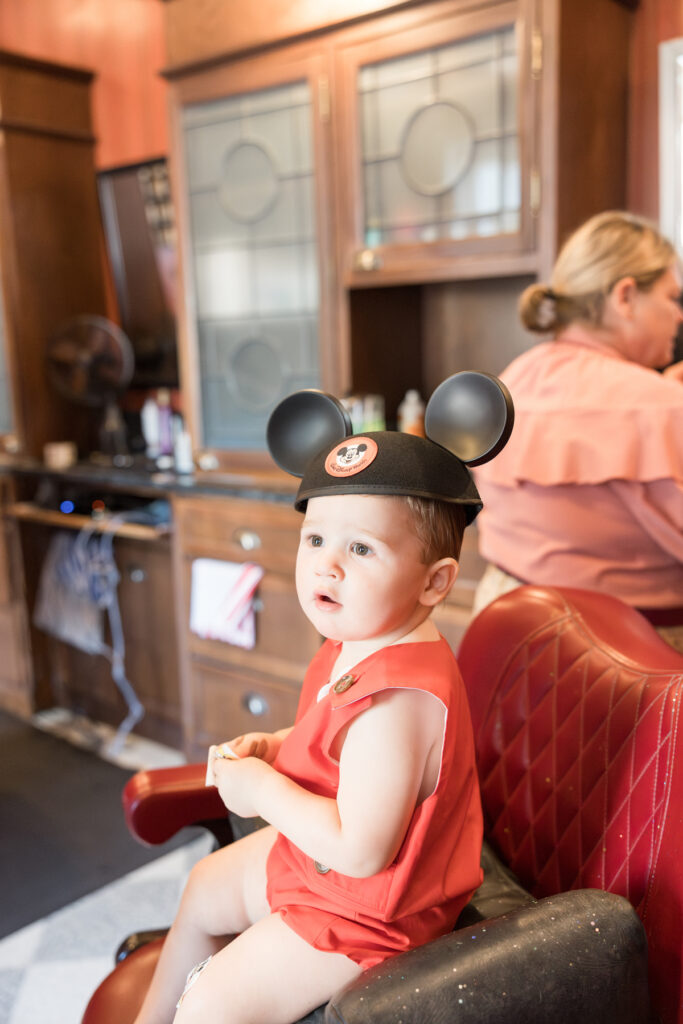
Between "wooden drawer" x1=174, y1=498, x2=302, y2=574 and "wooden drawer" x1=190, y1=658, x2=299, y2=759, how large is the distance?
0.38 m

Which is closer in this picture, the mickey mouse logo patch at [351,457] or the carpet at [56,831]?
the mickey mouse logo patch at [351,457]

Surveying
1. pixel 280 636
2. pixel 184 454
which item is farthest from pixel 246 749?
pixel 184 454

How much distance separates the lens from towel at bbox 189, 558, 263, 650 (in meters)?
2.68

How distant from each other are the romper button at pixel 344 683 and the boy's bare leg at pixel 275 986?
264 mm

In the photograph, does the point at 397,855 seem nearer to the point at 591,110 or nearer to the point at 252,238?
the point at 591,110

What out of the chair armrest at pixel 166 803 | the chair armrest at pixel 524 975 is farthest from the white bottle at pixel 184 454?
the chair armrest at pixel 524 975

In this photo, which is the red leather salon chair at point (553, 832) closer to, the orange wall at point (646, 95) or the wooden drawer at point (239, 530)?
the wooden drawer at point (239, 530)

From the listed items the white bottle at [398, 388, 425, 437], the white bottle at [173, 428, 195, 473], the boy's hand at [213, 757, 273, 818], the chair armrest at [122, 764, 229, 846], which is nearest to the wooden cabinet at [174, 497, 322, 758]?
the white bottle at [173, 428, 195, 473]

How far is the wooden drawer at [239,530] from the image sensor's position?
8.45 ft

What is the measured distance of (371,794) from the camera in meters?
0.88

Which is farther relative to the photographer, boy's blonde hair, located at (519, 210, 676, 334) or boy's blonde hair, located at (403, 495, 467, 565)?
boy's blonde hair, located at (519, 210, 676, 334)

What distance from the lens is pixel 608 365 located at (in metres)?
1.60

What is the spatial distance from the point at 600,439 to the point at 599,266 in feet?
1.23

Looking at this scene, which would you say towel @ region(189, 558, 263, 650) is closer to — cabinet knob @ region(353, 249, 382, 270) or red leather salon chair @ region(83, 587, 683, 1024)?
cabinet knob @ region(353, 249, 382, 270)
